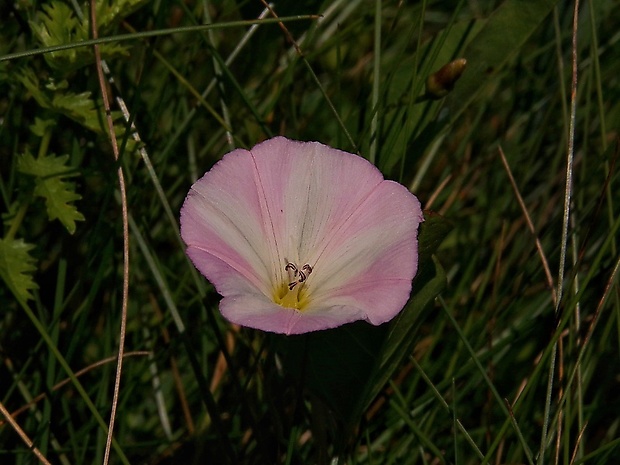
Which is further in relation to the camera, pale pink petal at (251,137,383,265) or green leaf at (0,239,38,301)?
green leaf at (0,239,38,301)

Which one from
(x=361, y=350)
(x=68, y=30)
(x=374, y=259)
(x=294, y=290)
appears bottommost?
(x=361, y=350)

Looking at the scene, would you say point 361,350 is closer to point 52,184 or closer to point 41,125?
point 52,184

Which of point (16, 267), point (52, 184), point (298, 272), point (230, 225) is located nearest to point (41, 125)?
point (52, 184)

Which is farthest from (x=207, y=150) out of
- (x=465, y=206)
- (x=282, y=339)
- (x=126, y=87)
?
(x=465, y=206)

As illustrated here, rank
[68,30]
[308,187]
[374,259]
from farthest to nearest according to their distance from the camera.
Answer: [68,30] < [308,187] < [374,259]

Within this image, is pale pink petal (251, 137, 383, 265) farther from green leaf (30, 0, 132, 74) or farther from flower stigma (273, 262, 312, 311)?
green leaf (30, 0, 132, 74)

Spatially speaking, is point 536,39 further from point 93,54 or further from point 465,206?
point 93,54

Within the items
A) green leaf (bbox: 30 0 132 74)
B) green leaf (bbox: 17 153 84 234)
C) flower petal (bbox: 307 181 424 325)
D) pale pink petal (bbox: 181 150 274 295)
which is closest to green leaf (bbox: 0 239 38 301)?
green leaf (bbox: 17 153 84 234)
